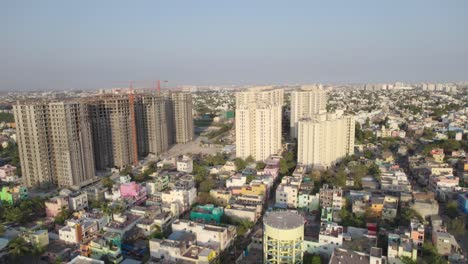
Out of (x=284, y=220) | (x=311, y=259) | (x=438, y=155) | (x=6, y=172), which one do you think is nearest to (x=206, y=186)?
(x=311, y=259)

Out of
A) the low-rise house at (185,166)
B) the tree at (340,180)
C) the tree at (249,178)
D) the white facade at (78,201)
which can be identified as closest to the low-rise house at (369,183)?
the tree at (340,180)

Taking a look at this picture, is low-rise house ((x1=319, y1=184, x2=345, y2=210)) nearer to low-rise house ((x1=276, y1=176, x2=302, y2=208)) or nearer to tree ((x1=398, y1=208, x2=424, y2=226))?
low-rise house ((x1=276, y1=176, x2=302, y2=208))

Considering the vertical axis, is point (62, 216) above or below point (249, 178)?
below

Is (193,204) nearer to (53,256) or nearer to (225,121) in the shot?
(53,256)

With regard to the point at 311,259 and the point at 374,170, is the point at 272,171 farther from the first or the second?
the point at 311,259

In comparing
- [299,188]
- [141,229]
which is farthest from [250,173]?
[141,229]

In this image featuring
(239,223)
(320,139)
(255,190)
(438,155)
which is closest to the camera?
(239,223)

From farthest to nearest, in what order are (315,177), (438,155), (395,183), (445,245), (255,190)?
(438,155)
(315,177)
(395,183)
(255,190)
(445,245)
